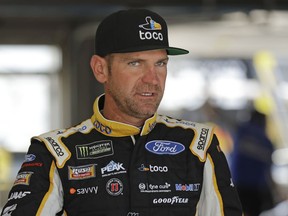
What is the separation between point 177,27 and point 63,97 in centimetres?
156

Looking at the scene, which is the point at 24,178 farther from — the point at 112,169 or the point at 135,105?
the point at 135,105

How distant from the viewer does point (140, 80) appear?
7.27 feet

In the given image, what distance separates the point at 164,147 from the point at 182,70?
539cm

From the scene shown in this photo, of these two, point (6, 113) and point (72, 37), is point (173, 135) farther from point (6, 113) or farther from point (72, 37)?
point (6, 113)

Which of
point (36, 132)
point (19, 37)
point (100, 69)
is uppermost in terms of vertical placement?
point (100, 69)

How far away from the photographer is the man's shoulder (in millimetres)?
2221

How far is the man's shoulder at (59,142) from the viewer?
222cm

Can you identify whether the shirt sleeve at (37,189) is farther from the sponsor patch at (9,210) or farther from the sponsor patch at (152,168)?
the sponsor patch at (152,168)

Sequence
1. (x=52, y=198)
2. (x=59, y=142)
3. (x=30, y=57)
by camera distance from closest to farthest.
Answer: (x=52, y=198) < (x=59, y=142) < (x=30, y=57)

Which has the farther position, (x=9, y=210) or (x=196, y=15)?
(x=196, y=15)

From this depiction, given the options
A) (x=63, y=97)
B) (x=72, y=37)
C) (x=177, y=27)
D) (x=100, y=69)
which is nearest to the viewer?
(x=100, y=69)

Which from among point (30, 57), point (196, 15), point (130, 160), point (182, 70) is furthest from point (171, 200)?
point (30, 57)

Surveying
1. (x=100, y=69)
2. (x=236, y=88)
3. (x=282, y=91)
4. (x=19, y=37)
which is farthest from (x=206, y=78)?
(x=100, y=69)

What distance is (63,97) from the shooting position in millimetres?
7914
